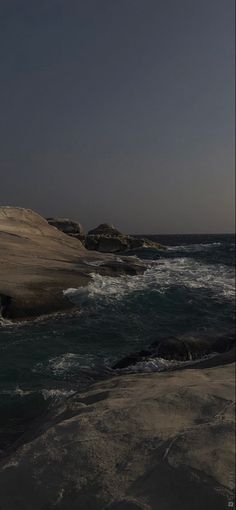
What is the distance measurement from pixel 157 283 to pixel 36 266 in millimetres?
7288

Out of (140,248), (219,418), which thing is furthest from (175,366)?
(140,248)

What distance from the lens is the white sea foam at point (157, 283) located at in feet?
70.4

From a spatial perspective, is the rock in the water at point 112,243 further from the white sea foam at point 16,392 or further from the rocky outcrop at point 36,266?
the white sea foam at point 16,392

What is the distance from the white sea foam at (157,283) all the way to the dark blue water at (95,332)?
2.2 inches

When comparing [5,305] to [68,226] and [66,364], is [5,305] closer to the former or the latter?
[66,364]

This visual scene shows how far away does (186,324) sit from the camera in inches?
718

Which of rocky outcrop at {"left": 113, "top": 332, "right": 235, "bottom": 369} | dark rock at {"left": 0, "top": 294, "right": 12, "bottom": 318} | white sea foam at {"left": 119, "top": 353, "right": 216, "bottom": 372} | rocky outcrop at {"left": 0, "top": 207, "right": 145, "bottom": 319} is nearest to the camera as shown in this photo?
white sea foam at {"left": 119, "top": 353, "right": 216, "bottom": 372}

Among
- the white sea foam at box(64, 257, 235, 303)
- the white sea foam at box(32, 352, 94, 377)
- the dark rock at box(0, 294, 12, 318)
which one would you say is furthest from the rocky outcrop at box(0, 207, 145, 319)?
the white sea foam at box(32, 352, 94, 377)

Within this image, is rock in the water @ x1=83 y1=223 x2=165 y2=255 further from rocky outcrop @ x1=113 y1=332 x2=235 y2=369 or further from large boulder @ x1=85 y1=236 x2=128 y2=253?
rocky outcrop @ x1=113 y1=332 x2=235 y2=369

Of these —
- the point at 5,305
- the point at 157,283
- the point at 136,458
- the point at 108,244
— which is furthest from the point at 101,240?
the point at 136,458

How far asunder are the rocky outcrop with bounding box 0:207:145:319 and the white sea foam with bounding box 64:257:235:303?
610 mm

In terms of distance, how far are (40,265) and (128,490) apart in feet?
64.7

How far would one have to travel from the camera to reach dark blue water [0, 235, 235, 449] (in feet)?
31.9

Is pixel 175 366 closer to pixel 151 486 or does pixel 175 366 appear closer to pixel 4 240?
pixel 151 486
